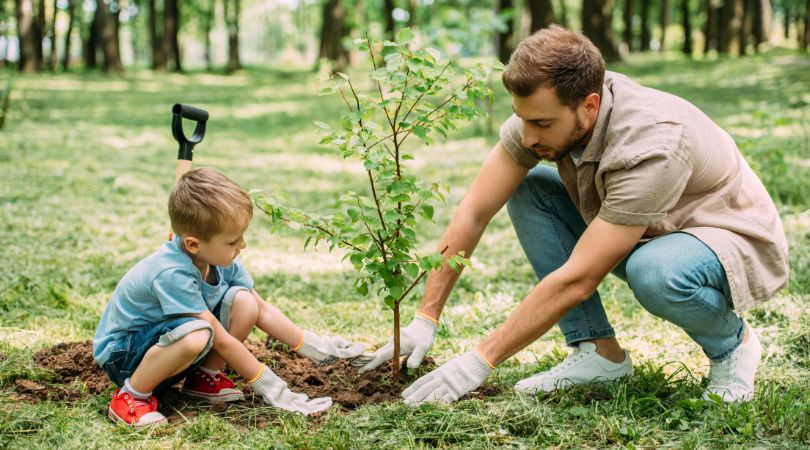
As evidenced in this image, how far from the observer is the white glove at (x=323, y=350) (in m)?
3.35

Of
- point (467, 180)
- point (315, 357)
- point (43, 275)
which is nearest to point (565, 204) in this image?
point (315, 357)

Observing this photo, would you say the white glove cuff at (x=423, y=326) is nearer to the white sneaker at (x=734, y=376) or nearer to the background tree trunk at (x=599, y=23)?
the white sneaker at (x=734, y=376)

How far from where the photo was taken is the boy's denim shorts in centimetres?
271

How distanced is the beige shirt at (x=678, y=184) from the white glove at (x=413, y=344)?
832 mm

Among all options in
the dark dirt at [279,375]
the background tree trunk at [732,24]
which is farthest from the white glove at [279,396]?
the background tree trunk at [732,24]

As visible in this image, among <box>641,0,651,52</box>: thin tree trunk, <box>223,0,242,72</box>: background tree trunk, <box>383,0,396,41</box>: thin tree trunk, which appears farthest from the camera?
<box>223,0,242,72</box>: background tree trunk

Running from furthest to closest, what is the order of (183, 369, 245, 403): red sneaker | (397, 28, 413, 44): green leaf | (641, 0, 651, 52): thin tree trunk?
(641, 0, 651, 52): thin tree trunk, (183, 369, 245, 403): red sneaker, (397, 28, 413, 44): green leaf

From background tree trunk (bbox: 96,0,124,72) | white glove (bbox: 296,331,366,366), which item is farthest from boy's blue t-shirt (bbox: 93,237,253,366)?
background tree trunk (bbox: 96,0,124,72)

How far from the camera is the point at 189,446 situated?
2.58m

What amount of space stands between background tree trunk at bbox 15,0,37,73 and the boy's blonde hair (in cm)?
1996

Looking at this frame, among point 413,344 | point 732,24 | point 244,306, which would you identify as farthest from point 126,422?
point 732,24

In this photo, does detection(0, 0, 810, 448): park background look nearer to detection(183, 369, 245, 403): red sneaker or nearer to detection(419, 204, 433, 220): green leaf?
detection(183, 369, 245, 403): red sneaker

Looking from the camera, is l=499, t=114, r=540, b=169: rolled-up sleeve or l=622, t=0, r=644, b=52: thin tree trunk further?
l=622, t=0, r=644, b=52: thin tree trunk

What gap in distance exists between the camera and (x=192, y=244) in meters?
2.79
